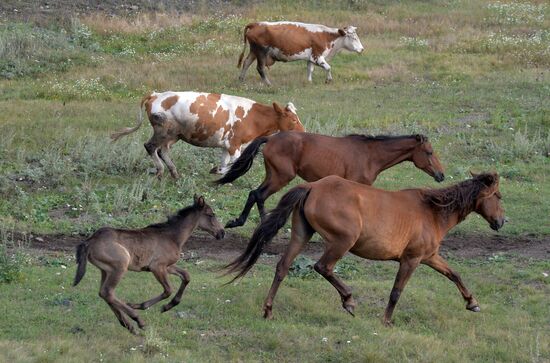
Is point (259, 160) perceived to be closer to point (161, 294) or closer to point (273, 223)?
point (273, 223)

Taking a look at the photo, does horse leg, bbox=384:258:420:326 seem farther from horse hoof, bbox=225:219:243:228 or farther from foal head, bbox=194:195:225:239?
horse hoof, bbox=225:219:243:228

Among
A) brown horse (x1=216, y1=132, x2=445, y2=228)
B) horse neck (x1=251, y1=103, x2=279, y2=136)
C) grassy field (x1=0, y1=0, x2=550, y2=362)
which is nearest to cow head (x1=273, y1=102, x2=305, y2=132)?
horse neck (x1=251, y1=103, x2=279, y2=136)

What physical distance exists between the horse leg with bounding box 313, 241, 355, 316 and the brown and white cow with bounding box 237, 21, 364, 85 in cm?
1459

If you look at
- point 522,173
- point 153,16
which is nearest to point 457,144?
point 522,173

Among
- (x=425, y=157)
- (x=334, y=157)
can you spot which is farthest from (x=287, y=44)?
(x=425, y=157)

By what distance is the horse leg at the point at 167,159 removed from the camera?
1594 cm

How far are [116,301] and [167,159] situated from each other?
711 centimetres

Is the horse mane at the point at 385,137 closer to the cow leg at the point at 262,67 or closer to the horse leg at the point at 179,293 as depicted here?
the horse leg at the point at 179,293

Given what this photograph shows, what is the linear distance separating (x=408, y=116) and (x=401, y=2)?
14.3 meters

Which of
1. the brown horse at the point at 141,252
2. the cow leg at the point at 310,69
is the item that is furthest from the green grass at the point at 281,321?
the cow leg at the point at 310,69

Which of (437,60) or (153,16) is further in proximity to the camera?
(153,16)

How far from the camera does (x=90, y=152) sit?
16.2 meters

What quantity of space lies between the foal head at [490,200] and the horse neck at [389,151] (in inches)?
88.5

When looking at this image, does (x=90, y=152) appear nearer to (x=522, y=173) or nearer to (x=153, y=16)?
(x=522, y=173)
